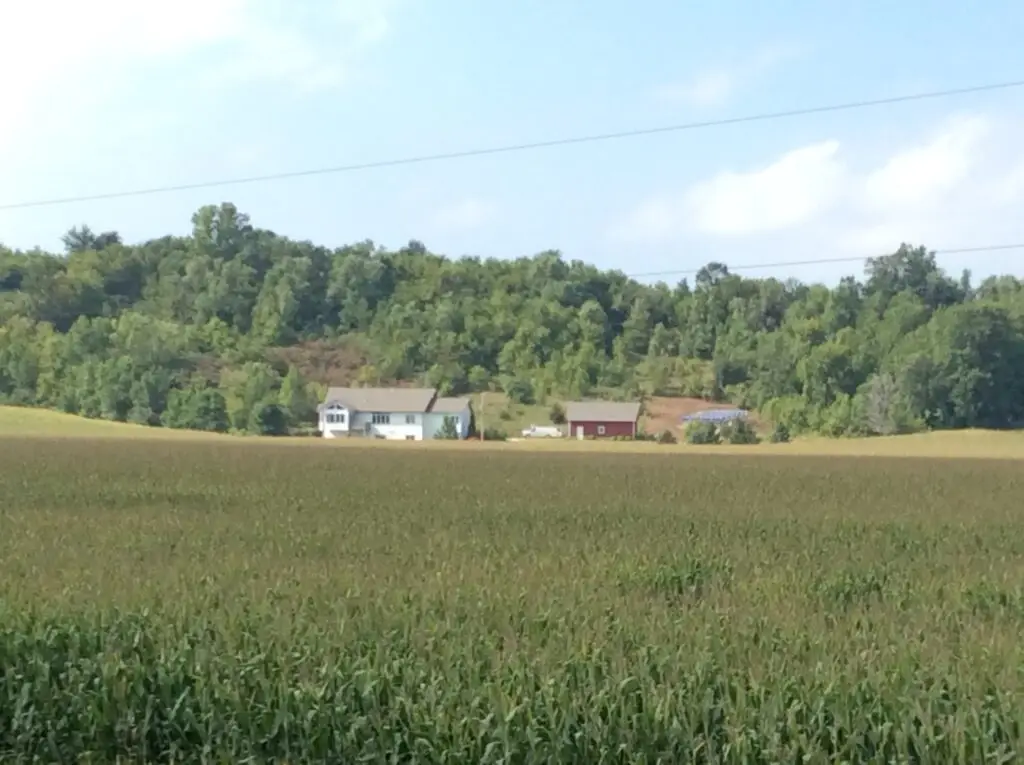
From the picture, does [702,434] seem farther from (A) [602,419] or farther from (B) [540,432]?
(B) [540,432]

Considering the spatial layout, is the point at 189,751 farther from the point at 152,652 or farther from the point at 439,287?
the point at 439,287

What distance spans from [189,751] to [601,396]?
124 metres

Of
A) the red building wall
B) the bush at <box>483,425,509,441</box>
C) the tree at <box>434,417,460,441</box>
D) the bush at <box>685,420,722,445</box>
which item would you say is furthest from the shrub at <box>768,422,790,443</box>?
the tree at <box>434,417,460,441</box>

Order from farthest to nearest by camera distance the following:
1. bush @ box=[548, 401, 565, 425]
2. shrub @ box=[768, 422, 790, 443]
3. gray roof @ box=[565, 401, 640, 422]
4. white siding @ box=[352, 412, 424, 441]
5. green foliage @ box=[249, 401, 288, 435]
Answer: bush @ box=[548, 401, 565, 425] → white siding @ box=[352, 412, 424, 441] → gray roof @ box=[565, 401, 640, 422] → green foliage @ box=[249, 401, 288, 435] → shrub @ box=[768, 422, 790, 443]

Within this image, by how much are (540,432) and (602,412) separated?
681cm

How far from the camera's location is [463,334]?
14575 cm

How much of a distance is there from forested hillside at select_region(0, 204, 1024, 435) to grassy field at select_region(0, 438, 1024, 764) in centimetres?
9173

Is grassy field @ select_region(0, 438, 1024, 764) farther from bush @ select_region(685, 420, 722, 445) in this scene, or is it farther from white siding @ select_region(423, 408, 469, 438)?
white siding @ select_region(423, 408, 469, 438)

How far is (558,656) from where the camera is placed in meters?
9.68

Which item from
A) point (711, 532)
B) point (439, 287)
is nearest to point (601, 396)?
point (439, 287)

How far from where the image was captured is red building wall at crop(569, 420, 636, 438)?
112812 mm

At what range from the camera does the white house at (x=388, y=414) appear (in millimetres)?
118438

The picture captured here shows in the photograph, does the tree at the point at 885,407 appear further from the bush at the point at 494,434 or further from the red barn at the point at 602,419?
the bush at the point at 494,434

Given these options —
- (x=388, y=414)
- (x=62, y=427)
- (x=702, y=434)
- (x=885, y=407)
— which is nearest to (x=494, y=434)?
(x=388, y=414)
